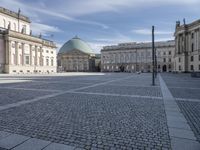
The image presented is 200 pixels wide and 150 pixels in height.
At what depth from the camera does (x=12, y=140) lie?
5.19 meters

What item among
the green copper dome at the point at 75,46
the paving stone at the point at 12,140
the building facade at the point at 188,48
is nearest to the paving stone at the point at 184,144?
the paving stone at the point at 12,140

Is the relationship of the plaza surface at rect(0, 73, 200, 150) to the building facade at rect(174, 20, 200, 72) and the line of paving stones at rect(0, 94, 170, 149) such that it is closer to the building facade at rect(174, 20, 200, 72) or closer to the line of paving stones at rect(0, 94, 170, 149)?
the line of paving stones at rect(0, 94, 170, 149)

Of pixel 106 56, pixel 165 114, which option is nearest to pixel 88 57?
pixel 106 56

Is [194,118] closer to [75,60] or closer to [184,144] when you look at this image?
[184,144]

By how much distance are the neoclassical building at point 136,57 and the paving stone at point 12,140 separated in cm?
11623

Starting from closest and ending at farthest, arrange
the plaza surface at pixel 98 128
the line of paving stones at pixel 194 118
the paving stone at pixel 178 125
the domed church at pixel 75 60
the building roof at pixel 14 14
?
the plaza surface at pixel 98 128
the line of paving stones at pixel 194 118
the paving stone at pixel 178 125
the building roof at pixel 14 14
the domed church at pixel 75 60

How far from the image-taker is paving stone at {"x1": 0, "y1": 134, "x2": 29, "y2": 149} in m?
4.88

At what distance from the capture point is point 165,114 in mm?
8008

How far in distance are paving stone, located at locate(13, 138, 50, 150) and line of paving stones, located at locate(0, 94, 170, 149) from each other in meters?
0.23

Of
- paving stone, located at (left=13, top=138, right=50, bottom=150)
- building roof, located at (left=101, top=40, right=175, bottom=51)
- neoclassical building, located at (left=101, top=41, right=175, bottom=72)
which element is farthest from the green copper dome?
paving stone, located at (left=13, top=138, right=50, bottom=150)

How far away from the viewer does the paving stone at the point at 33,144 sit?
4715 mm

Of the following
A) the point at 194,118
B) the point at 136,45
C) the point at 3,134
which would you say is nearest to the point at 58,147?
the point at 3,134

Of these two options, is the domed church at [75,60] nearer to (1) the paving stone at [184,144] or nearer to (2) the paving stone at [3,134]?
(2) the paving stone at [3,134]

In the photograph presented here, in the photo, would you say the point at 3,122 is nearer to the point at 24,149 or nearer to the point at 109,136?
the point at 24,149
